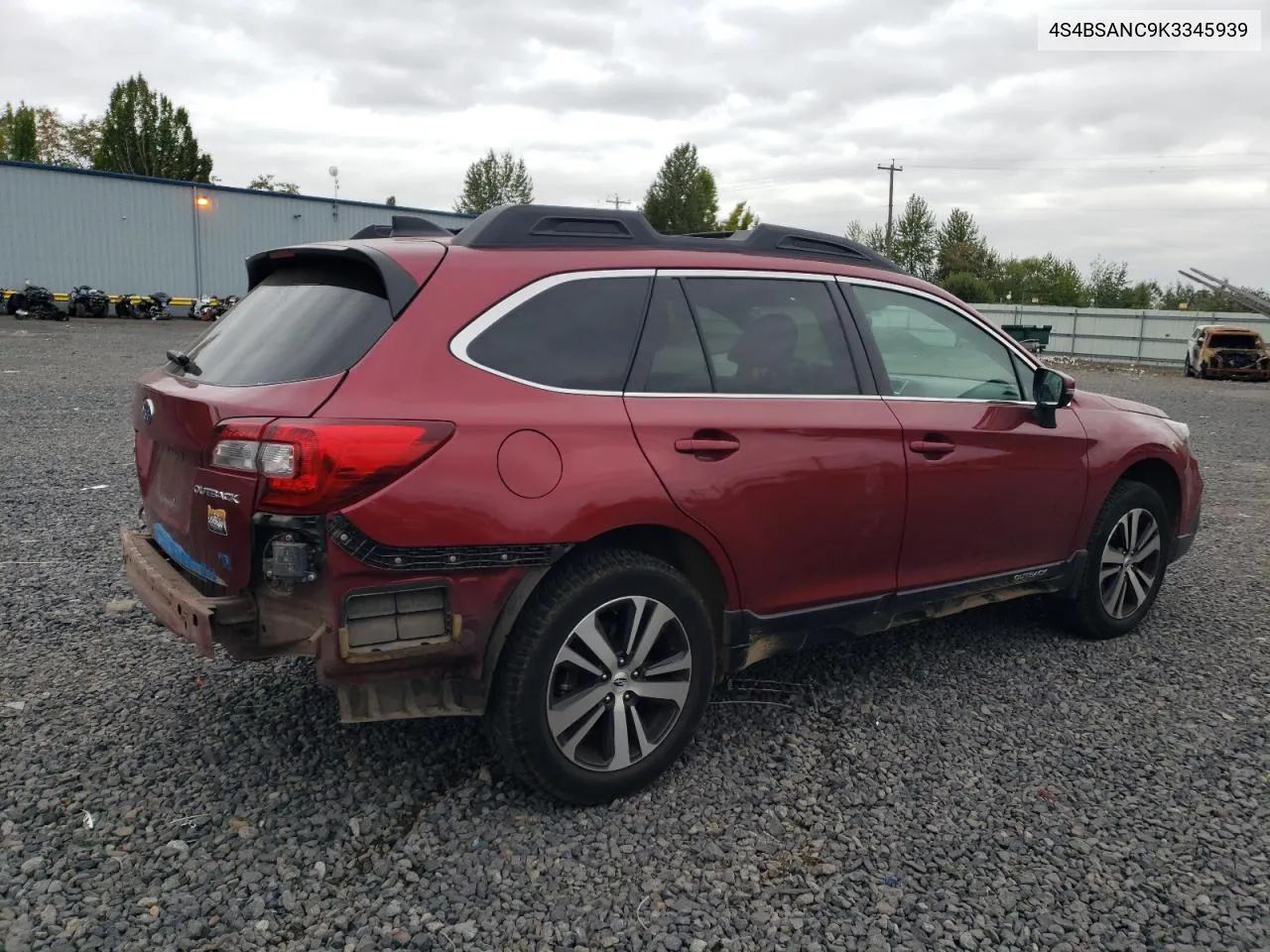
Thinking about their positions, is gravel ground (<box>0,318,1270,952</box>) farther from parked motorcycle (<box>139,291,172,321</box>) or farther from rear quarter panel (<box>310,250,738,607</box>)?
parked motorcycle (<box>139,291,172,321</box>)

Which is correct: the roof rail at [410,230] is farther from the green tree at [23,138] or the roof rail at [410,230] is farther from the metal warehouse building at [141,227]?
the green tree at [23,138]

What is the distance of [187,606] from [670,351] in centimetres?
164

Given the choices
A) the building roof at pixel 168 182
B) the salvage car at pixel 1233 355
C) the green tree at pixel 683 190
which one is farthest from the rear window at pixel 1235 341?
the green tree at pixel 683 190

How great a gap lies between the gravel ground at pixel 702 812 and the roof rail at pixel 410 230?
1760 millimetres

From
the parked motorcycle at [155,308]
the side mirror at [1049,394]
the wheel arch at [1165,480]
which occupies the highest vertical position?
the parked motorcycle at [155,308]

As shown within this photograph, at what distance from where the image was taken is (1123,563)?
4785mm

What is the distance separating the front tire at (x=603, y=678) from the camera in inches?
A: 116

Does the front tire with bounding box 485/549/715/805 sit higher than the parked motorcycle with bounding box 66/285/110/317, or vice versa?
the parked motorcycle with bounding box 66/285/110/317

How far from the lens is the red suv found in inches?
108

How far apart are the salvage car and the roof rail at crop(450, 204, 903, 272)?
27.6 meters

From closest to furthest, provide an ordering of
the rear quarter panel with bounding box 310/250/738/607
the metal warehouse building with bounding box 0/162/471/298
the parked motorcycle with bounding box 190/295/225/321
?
the rear quarter panel with bounding box 310/250/738/607 → the metal warehouse building with bounding box 0/162/471/298 → the parked motorcycle with bounding box 190/295/225/321

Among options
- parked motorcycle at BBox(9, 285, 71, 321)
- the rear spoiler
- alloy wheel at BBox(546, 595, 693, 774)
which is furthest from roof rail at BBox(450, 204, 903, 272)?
parked motorcycle at BBox(9, 285, 71, 321)

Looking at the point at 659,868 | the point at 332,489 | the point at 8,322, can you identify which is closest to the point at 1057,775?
the point at 659,868

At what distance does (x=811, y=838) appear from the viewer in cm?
302
